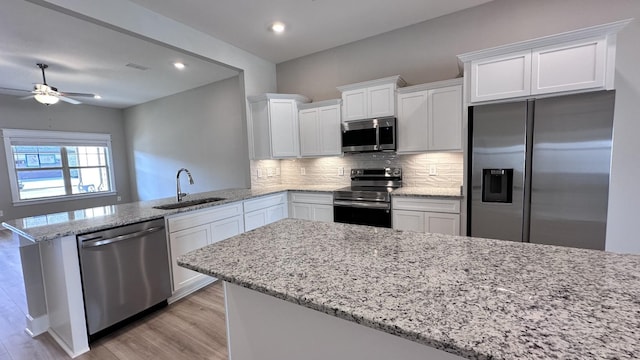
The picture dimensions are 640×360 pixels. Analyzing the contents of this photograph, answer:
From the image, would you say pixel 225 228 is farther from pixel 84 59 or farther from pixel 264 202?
pixel 84 59

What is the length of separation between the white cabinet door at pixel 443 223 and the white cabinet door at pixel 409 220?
0.06m

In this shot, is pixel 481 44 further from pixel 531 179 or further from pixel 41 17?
pixel 41 17

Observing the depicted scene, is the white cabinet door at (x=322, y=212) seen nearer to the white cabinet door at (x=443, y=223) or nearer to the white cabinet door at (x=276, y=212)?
the white cabinet door at (x=276, y=212)

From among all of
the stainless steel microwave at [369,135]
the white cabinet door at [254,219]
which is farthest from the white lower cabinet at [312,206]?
the stainless steel microwave at [369,135]

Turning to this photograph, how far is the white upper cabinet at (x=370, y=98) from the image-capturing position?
10.9ft

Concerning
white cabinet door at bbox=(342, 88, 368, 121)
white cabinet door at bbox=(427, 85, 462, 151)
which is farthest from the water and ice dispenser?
white cabinet door at bbox=(342, 88, 368, 121)

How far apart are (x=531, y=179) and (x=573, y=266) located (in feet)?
5.40

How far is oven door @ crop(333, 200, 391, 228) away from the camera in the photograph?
10.5ft

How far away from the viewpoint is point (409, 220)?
3.08m

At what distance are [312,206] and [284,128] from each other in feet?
4.09

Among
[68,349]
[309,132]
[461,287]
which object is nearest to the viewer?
[461,287]

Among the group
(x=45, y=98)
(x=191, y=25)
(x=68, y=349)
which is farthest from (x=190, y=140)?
(x=68, y=349)

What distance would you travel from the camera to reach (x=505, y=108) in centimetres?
242


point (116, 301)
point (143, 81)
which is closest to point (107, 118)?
point (143, 81)
